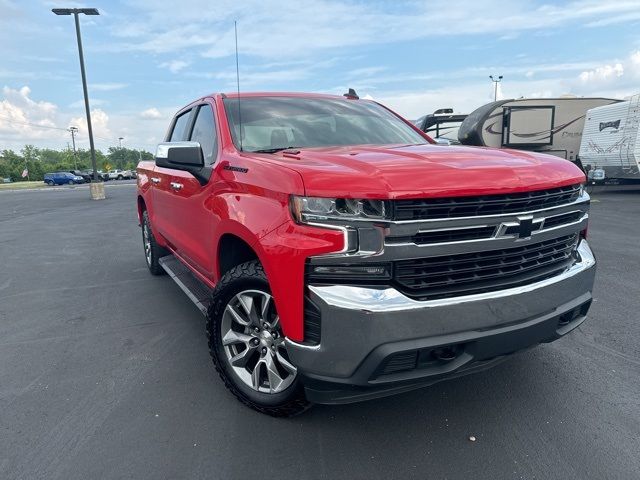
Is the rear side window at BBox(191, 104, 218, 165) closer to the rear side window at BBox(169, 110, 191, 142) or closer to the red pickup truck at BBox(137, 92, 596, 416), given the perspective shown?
the rear side window at BBox(169, 110, 191, 142)

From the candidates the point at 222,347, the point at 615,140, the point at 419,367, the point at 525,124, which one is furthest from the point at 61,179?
the point at 419,367

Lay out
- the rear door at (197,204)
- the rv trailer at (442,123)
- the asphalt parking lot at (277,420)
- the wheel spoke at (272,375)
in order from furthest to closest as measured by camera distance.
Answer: the rv trailer at (442,123) < the rear door at (197,204) < the wheel spoke at (272,375) < the asphalt parking lot at (277,420)

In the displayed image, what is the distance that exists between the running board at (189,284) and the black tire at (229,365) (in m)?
0.24

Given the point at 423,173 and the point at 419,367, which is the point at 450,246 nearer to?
the point at 423,173

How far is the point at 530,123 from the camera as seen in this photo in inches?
602

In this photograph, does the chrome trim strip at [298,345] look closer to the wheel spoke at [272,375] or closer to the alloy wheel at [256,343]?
the alloy wheel at [256,343]

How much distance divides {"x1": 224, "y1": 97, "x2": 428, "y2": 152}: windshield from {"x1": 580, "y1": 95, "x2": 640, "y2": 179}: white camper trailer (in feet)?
40.7

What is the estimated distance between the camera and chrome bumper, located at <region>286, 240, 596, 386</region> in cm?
203

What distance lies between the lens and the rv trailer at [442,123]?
18.4m

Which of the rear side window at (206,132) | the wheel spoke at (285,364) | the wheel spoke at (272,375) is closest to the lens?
the wheel spoke at (285,364)

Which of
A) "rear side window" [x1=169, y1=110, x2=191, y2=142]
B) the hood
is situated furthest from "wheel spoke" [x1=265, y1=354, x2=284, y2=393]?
"rear side window" [x1=169, y1=110, x2=191, y2=142]

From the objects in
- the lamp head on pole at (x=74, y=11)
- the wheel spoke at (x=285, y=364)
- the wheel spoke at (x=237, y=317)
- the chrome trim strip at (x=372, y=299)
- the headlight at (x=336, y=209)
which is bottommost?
the wheel spoke at (x=285, y=364)

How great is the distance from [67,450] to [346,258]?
1.76 meters

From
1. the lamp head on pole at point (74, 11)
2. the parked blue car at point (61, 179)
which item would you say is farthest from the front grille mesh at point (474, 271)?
the parked blue car at point (61, 179)
